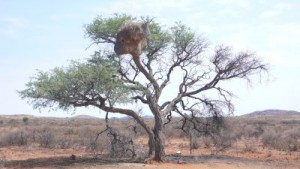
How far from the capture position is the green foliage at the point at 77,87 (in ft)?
66.9

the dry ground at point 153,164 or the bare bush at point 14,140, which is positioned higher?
the bare bush at point 14,140

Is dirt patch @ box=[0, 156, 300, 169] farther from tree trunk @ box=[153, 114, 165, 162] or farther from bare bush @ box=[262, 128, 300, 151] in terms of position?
bare bush @ box=[262, 128, 300, 151]

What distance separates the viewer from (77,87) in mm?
20516

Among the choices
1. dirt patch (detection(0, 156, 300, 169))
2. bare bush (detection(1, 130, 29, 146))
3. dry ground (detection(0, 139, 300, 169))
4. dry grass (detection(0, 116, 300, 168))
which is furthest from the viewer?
bare bush (detection(1, 130, 29, 146))

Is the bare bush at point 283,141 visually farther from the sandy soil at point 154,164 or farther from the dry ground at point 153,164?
the sandy soil at point 154,164

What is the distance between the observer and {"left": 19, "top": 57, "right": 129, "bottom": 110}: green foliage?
2039 centimetres

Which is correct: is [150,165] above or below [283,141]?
below

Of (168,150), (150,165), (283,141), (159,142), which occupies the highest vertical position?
(283,141)

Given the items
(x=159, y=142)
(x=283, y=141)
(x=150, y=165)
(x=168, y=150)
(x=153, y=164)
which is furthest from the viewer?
(x=283, y=141)

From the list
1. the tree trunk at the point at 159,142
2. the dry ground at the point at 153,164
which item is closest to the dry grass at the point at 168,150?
the dry ground at the point at 153,164

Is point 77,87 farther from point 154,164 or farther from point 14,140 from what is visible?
point 14,140

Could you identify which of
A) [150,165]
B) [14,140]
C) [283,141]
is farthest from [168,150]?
[14,140]

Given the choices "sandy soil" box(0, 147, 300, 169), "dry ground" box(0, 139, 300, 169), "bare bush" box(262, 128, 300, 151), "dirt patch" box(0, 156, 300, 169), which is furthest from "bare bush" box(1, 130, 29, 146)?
"bare bush" box(262, 128, 300, 151)

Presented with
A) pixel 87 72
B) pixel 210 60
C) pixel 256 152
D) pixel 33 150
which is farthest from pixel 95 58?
pixel 256 152
